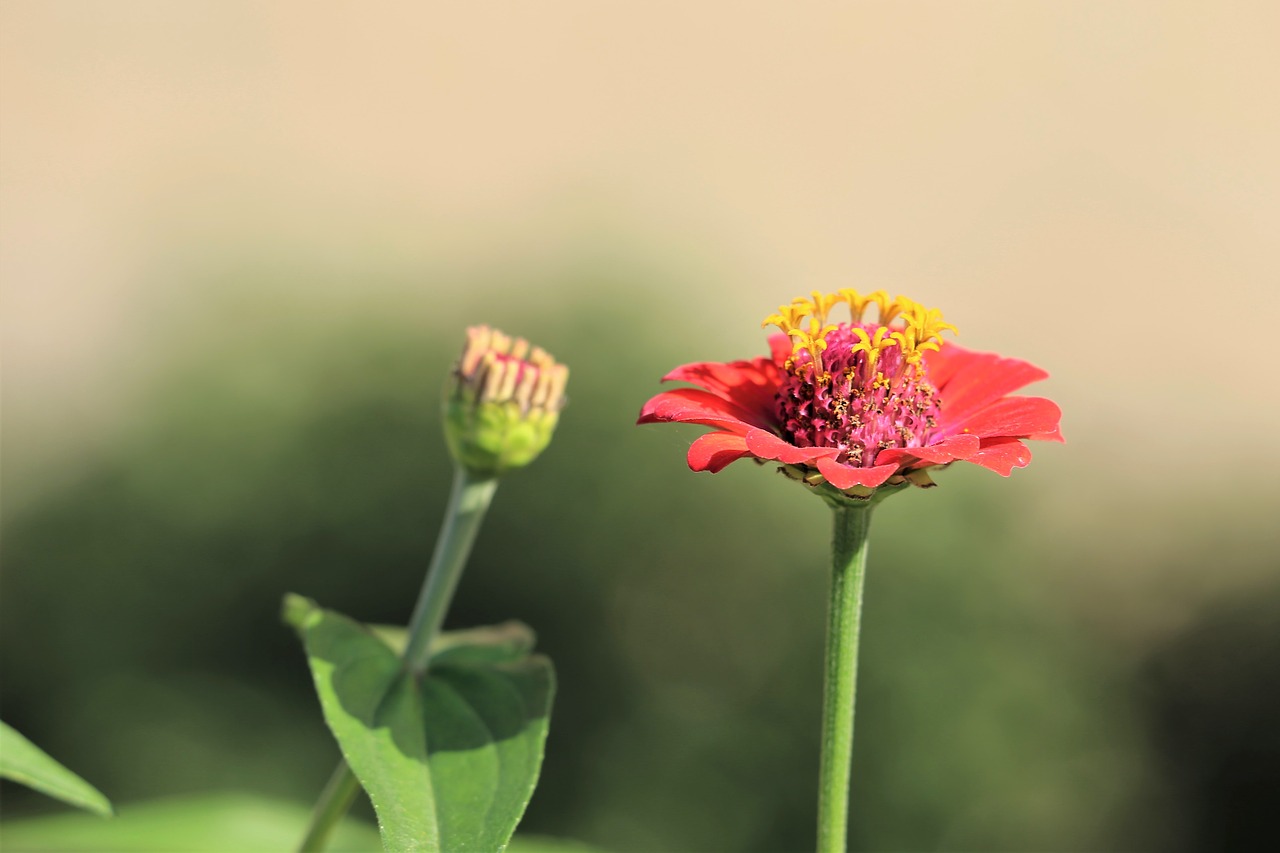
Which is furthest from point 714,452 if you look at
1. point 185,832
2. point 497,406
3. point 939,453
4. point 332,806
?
point 185,832

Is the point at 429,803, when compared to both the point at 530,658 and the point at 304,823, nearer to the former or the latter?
the point at 530,658

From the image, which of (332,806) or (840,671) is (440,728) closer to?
(332,806)

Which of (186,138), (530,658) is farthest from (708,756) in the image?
Result: (186,138)

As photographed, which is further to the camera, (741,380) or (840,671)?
(741,380)

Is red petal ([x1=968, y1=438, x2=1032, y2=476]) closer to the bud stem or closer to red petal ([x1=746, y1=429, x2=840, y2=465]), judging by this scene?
red petal ([x1=746, y1=429, x2=840, y2=465])

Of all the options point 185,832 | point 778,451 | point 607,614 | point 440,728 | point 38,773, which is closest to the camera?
point 38,773

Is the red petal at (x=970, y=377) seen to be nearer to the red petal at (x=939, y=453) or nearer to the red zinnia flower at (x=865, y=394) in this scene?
the red zinnia flower at (x=865, y=394)

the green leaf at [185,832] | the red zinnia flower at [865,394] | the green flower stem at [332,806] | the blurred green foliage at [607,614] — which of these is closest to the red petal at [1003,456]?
the red zinnia flower at [865,394]
